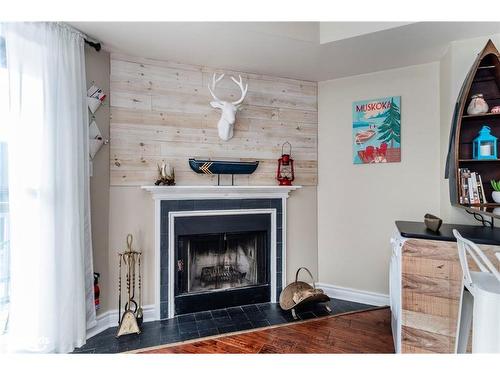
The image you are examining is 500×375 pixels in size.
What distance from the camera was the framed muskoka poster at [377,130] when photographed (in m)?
2.78

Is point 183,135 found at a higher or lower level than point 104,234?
higher

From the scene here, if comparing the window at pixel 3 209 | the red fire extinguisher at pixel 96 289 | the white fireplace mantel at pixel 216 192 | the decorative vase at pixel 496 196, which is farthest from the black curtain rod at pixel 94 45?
the decorative vase at pixel 496 196

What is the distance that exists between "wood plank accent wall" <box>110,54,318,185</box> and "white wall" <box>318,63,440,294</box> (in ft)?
0.66

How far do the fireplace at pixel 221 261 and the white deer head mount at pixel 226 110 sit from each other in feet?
2.69

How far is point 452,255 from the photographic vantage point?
5.69ft

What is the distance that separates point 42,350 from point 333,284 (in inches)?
101

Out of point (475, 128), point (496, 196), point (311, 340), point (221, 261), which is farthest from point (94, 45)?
point (496, 196)

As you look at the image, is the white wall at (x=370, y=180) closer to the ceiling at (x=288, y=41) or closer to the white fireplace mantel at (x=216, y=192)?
the ceiling at (x=288, y=41)

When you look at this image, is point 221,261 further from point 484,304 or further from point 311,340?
point 484,304
